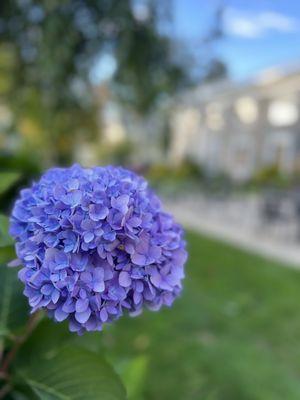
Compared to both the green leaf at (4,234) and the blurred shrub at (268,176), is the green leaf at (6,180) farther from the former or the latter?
the blurred shrub at (268,176)

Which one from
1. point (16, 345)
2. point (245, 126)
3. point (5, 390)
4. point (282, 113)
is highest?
point (16, 345)

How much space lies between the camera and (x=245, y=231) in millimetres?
10383

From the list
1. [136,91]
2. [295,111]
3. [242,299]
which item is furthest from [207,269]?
[295,111]

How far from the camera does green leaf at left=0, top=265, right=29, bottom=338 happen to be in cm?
112

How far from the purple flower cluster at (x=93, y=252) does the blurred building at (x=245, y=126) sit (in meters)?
12.8

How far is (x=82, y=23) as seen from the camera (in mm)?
5355

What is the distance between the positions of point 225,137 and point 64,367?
Answer: 18.4m

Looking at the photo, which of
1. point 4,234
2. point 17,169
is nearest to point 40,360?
point 4,234

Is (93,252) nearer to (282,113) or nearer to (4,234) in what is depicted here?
(4,234)

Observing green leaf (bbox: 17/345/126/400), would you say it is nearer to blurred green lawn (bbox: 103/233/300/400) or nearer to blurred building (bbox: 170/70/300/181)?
blurred green lawn (bbox: 103/233/300/400)

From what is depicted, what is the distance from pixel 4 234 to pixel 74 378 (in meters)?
0.30

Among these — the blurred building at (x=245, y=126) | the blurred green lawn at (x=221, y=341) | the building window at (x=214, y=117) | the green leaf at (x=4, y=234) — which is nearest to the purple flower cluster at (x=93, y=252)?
the green leaf at (x=4, y=234)

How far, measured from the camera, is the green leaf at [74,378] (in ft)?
3.07

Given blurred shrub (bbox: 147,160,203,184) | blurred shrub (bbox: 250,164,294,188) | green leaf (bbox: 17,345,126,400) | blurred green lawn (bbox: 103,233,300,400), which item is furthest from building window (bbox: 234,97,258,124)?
green leaf (bbox: 17,345,126,400)
